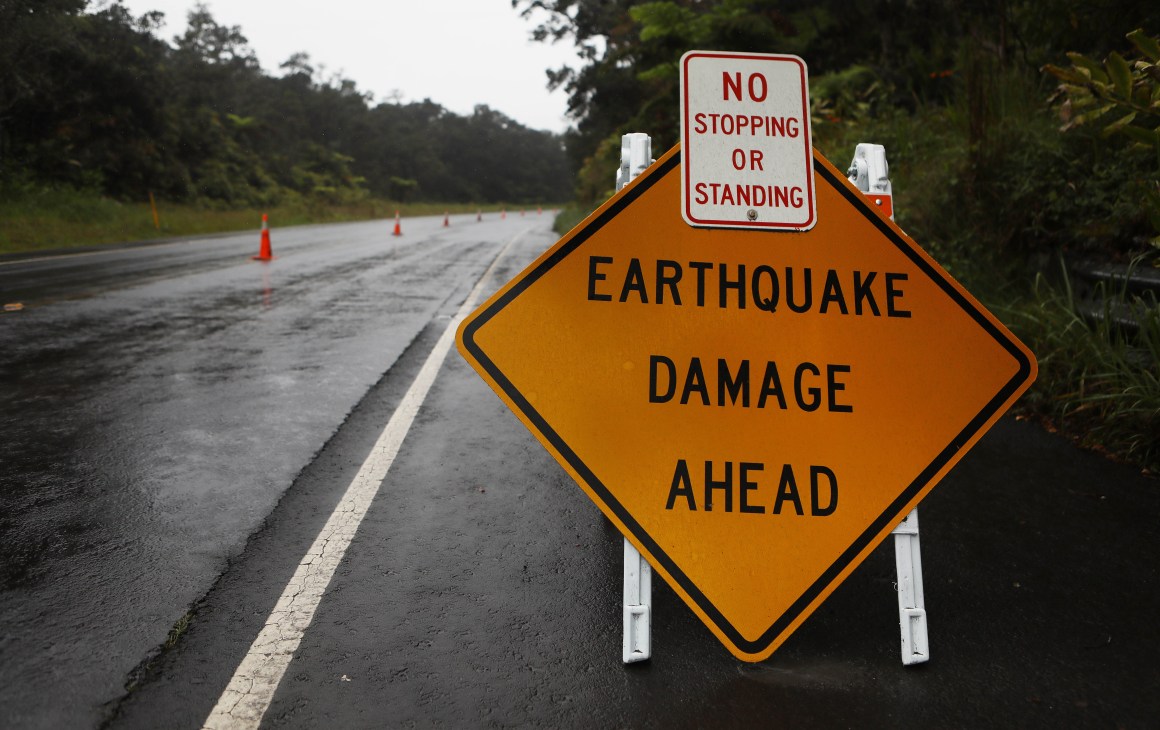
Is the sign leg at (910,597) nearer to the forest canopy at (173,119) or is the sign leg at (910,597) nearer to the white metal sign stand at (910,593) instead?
the white metal sign stand at (910,593)

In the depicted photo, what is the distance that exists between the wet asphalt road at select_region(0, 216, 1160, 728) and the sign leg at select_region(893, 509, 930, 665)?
0.29 feet

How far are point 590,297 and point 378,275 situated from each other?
12528 millimetres

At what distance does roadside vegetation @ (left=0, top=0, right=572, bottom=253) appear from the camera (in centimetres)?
2636

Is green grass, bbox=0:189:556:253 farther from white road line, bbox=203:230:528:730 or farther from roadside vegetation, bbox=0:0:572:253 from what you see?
white road line, bbox=203:230:528:730

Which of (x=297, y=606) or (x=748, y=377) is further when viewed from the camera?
(x=297, y=606)

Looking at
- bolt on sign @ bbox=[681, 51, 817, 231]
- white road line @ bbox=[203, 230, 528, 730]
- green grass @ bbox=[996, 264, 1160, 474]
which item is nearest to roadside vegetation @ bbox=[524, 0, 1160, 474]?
green grass @ bbox=[996, 264, 1160, 474]

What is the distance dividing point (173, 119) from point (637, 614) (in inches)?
1608

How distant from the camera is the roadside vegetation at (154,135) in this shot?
86.5ft

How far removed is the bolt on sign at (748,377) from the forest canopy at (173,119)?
94.7 feet

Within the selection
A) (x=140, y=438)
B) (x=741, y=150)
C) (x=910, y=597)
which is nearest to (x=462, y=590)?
(x=910, y=597)

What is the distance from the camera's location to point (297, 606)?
3043 millimetres

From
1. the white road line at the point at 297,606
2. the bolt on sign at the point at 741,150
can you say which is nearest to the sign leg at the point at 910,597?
the bolt on sign at the point at 741,150

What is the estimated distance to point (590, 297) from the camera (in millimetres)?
2717

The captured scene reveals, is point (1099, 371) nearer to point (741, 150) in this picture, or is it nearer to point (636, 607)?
point (741, 150)
